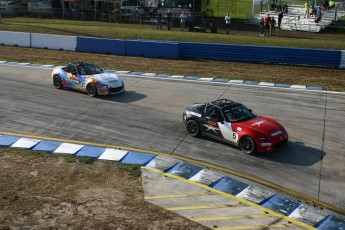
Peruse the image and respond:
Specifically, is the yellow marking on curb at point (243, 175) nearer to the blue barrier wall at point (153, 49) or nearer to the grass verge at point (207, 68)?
the grass verge at point (207, 68)

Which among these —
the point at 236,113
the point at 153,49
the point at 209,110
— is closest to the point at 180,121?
the point at 209,110

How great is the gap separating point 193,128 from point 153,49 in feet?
50.5

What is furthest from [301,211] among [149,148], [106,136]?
[106,136]

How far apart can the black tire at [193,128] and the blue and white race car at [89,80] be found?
19.3 ft

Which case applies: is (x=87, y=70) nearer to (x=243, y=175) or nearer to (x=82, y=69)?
(x=82, y=69)

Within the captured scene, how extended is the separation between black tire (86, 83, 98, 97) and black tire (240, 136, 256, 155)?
28.6 ft

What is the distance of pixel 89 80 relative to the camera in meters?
20.7

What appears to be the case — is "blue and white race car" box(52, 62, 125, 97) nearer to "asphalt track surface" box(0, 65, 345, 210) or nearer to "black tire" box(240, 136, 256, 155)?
"asphalt track surface" box(0, 65, 345, 210)

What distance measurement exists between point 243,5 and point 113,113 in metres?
45.1

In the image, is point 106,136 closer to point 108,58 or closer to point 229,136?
point 229,136

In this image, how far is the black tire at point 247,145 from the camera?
Answer: 1417 centimetres

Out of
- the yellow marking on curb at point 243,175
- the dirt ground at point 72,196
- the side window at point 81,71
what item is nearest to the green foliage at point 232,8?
the side window at point 81,71

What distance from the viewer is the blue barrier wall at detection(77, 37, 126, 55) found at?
31375 mm

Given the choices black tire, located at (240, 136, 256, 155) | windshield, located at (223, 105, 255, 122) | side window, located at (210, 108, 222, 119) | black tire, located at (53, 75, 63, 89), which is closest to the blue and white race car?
black tire, located at (53, 75, 63, 89)
